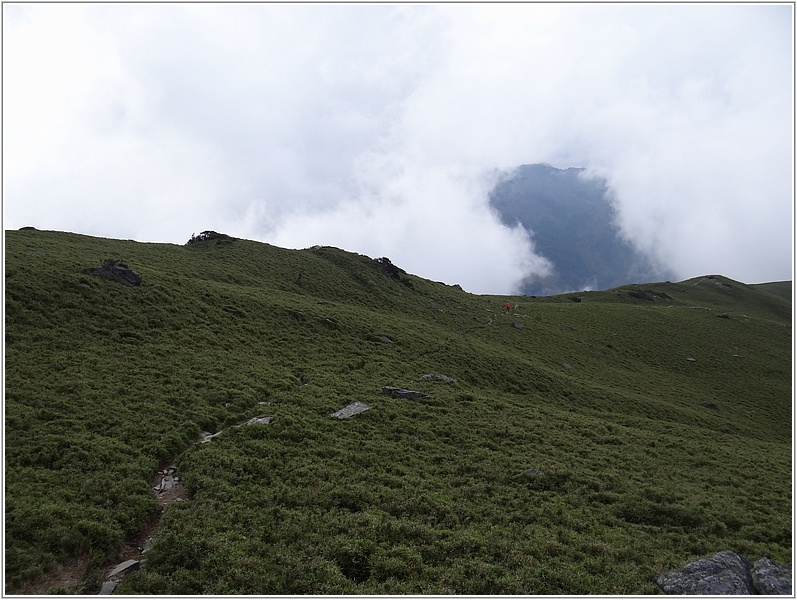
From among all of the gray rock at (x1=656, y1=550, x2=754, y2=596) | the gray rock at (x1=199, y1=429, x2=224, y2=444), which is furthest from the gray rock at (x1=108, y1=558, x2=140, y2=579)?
the gray rock at (x1=656, y1=550, x2=754, y2=596)

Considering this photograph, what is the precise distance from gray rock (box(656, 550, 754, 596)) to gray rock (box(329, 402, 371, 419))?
16.4m

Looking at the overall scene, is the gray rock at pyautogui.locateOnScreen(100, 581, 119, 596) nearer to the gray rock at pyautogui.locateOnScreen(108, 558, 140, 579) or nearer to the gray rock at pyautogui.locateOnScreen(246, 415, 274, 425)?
the gray rock at pyautogui.locateOnScreen(108, 558, 140, 579)

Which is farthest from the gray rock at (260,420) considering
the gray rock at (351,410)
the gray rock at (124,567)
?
the gray rock at (124,567)

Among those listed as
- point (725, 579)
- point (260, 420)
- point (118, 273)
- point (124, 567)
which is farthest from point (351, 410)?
point (118, 273)

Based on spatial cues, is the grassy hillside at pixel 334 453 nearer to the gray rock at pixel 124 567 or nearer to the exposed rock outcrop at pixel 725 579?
the gray rock at pixel 124 567

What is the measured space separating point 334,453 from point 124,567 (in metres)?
9.40

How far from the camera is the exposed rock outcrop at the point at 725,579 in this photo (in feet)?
39.3

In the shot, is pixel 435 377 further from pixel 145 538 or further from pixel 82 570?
pixel 82 570

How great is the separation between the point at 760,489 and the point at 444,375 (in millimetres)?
21117

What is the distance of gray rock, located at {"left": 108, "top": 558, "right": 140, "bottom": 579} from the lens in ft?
38.0

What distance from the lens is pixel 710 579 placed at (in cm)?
→ 1222

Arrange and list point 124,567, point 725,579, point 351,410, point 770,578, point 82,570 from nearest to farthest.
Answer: point 82,570 < point 124,567 < point 725,579 < point 770,578 < point 351,410

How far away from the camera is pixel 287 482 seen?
16.8 metres

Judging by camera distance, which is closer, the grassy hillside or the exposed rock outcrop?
the exposed rock outcrop
